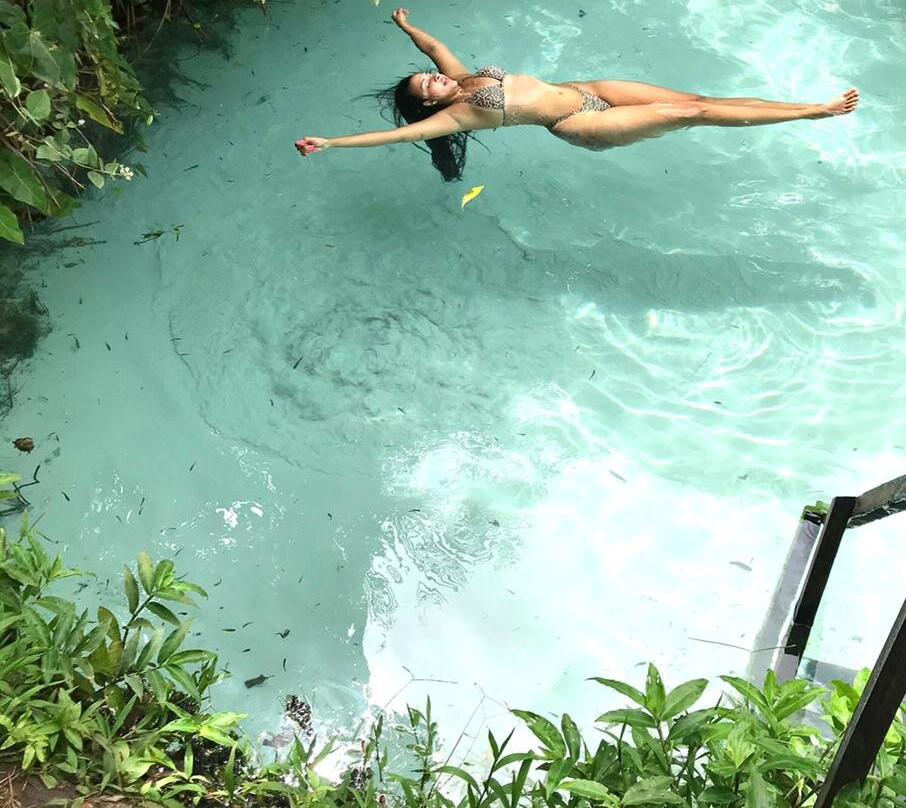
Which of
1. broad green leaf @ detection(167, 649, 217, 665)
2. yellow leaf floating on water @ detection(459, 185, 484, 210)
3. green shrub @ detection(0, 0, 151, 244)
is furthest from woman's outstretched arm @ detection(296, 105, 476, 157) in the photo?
broad green leaf @ detection(167, 649, 217, 665)

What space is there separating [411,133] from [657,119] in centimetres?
110

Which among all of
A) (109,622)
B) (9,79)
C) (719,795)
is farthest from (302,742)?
(9,79)

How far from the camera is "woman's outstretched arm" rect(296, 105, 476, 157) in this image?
135 inches

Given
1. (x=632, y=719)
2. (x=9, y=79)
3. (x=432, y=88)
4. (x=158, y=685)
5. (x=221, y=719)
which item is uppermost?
(x=9, y=79)

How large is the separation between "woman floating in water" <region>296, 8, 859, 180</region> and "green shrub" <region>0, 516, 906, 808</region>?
2.17 m

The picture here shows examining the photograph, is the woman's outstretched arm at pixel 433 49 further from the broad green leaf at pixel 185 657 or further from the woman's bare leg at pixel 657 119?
the broad green leaf at pixel 185 657

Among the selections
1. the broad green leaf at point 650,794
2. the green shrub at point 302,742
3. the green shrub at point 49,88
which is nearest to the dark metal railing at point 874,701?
the green shrub at point 302,742

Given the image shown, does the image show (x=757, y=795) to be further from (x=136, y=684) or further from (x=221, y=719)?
(x=136, y=684)

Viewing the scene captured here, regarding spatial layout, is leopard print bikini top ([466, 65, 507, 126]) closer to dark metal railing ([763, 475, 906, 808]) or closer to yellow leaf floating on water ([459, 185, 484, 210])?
yellow leaf floating on water ([459, 185, 484, 210])

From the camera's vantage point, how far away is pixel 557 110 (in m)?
3.90

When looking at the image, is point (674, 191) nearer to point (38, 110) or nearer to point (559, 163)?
point (559, 163)

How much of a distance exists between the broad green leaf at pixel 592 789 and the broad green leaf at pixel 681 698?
21 cm

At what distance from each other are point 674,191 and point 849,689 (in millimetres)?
2808

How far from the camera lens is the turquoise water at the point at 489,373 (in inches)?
124
